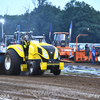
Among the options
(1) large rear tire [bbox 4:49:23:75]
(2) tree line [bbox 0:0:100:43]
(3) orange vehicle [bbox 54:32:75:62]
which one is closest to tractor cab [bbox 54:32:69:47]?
(3) orange vehicle [bbox 54:32:75:62]

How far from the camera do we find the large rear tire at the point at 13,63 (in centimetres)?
1152

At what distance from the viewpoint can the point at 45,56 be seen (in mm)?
11031

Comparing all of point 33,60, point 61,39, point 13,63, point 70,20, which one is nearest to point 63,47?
point 61,39

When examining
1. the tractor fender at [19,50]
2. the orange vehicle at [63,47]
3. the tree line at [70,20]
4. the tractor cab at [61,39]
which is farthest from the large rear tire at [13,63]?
the tree line at [70,20]

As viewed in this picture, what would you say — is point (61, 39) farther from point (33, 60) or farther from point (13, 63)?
point (33, 60)

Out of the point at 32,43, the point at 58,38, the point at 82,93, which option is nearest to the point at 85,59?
the point at 58,38

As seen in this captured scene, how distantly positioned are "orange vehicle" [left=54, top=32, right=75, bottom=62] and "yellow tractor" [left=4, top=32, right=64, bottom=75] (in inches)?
479

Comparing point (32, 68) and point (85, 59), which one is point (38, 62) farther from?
point (85, 59)

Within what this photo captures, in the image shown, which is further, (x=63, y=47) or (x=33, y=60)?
(x=63, y=47)

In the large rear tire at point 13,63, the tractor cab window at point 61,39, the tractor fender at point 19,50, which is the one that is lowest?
the large rear tire at point 13,63

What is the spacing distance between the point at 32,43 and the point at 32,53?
1.51 feet

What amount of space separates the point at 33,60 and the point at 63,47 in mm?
16373

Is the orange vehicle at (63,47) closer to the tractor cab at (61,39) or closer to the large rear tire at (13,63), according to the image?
the tractor cab at (61,39)

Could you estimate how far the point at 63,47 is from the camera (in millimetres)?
27438
